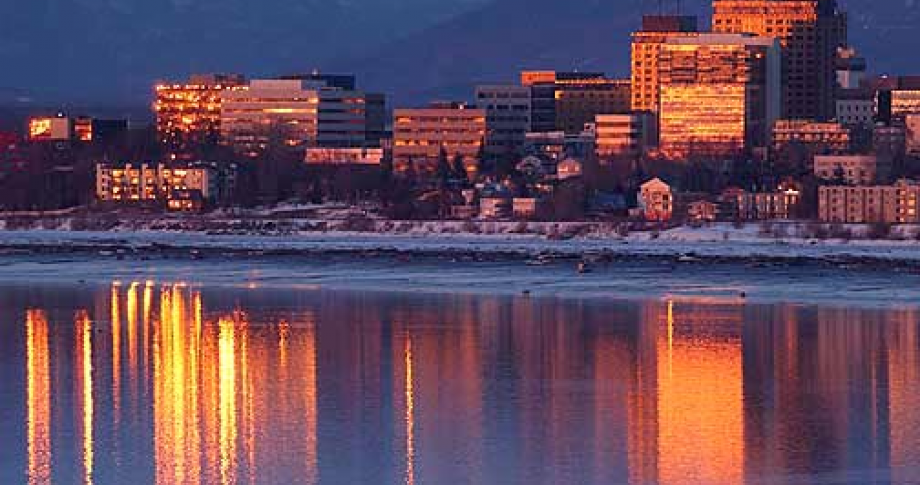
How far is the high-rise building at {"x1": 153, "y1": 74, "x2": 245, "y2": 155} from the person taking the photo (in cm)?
15200

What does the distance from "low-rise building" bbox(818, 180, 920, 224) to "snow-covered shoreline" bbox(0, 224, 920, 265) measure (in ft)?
26.5

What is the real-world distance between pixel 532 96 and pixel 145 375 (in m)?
116

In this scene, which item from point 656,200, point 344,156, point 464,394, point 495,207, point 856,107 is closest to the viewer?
point 464,394

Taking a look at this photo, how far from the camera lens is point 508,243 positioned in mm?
73188

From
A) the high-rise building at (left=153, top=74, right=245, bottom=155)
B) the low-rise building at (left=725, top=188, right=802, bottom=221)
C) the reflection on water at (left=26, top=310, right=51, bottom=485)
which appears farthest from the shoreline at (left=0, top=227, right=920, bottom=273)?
the high-rise building at (left=153, top=74, right=245, bottom=155)

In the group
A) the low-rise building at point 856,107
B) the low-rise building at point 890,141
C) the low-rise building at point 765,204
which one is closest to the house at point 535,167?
the low-rise building at point 890,141

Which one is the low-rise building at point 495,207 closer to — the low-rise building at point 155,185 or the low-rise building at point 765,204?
the low-rise building at point 765,204

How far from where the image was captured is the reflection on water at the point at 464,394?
1010 inches

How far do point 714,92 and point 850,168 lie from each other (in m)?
35.5

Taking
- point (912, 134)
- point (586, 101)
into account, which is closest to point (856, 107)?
point (586, 101)

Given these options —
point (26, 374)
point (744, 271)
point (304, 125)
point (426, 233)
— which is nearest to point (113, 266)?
point (744, 271)

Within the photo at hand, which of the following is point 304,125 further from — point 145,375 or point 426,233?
point 145,375

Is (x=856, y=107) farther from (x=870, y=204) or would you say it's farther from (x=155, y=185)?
(x=870, y=204)

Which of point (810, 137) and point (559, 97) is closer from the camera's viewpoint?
point (810, 137)
